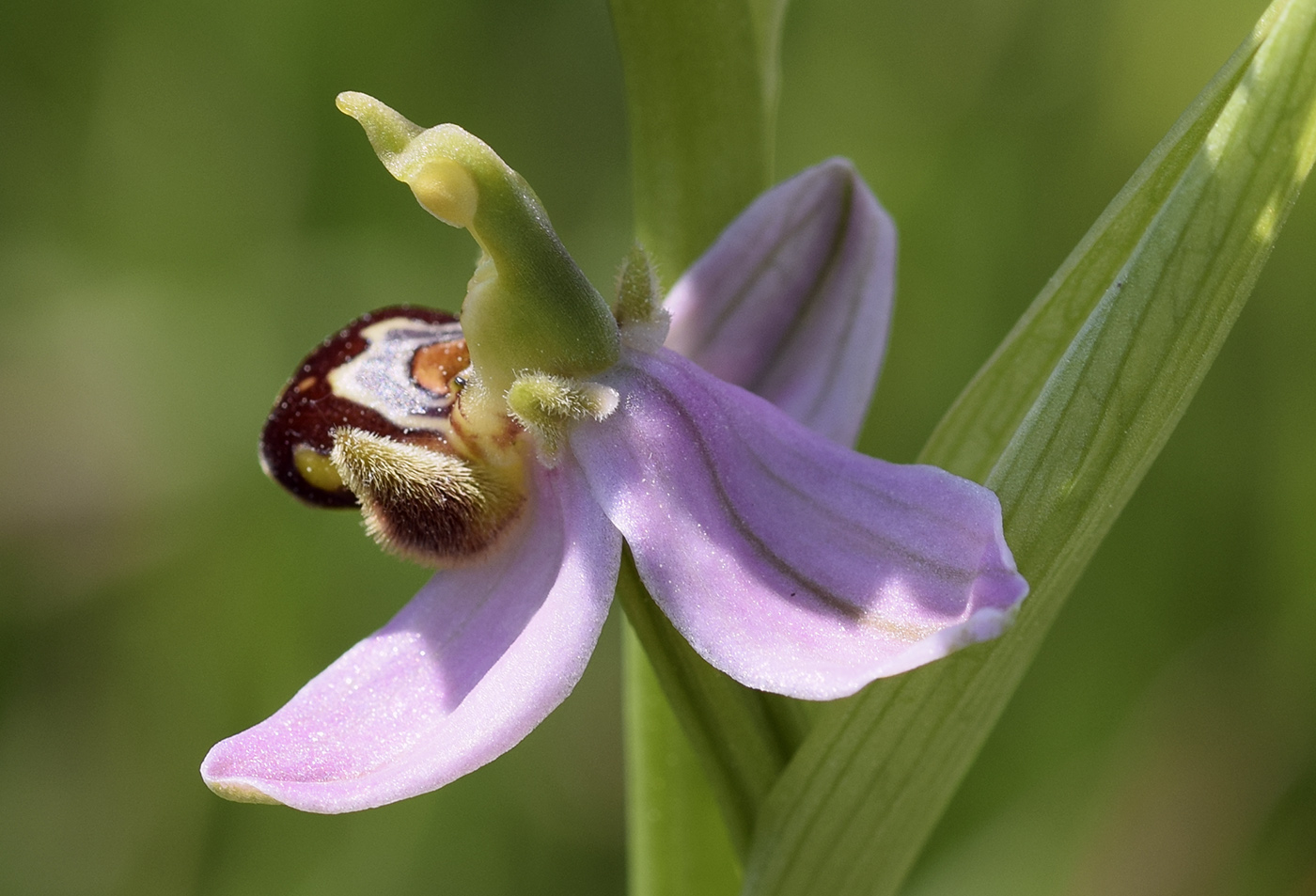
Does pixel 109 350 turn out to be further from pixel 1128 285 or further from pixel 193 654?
pixel 1128 285

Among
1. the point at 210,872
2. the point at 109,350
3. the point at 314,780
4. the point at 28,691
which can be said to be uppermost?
the point at 314,780

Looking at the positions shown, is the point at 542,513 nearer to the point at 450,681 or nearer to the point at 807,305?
the point at 450,681

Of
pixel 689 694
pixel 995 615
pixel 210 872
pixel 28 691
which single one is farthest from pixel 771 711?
pixel 28 691

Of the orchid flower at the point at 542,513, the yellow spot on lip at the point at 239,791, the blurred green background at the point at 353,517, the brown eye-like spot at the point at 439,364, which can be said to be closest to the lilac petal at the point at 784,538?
the orchid flower at the point at 542,513

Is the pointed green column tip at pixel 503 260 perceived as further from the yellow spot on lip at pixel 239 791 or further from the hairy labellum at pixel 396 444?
the yellow spot on lip at pixel 239 791

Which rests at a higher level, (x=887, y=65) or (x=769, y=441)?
(x=769, y=441)
